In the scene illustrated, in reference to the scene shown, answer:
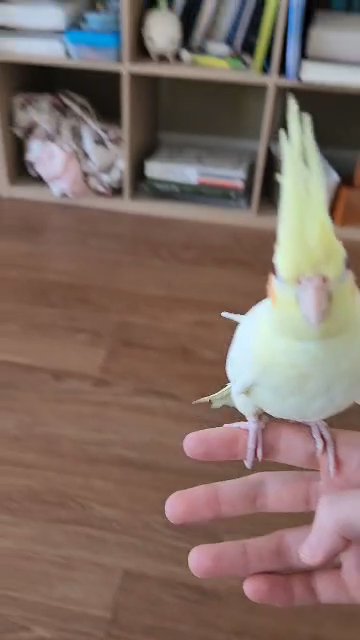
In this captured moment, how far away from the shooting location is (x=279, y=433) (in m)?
0.71

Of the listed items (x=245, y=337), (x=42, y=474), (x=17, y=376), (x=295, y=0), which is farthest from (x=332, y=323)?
(x=295, y=0)

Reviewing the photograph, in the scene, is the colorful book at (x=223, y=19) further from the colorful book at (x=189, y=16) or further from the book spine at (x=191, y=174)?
the book spine at (x=191, y=174)

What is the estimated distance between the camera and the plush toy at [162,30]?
1718 millimetres

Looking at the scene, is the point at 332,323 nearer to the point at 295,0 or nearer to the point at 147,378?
the point at 147,378

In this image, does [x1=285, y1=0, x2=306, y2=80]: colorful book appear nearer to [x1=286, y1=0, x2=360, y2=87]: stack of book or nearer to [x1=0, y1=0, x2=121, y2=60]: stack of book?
[x1=286, y1=0, x2=360, y2=87]: stack of book

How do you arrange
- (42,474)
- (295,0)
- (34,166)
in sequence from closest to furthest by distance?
(42,474)
(295,0)
(34,166)

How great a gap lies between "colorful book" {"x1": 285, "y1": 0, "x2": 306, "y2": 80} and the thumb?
1239 mm

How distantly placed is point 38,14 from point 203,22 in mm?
393

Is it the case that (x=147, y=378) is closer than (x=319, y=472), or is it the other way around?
(x=319, y=472)

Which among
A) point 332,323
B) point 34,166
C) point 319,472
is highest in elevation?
point 332,323

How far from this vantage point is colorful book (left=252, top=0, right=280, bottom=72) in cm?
167

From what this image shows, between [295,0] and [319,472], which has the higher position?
[295,0]

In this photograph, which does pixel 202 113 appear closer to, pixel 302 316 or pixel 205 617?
pixel 205 617

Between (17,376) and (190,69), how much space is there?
2.86 ft
